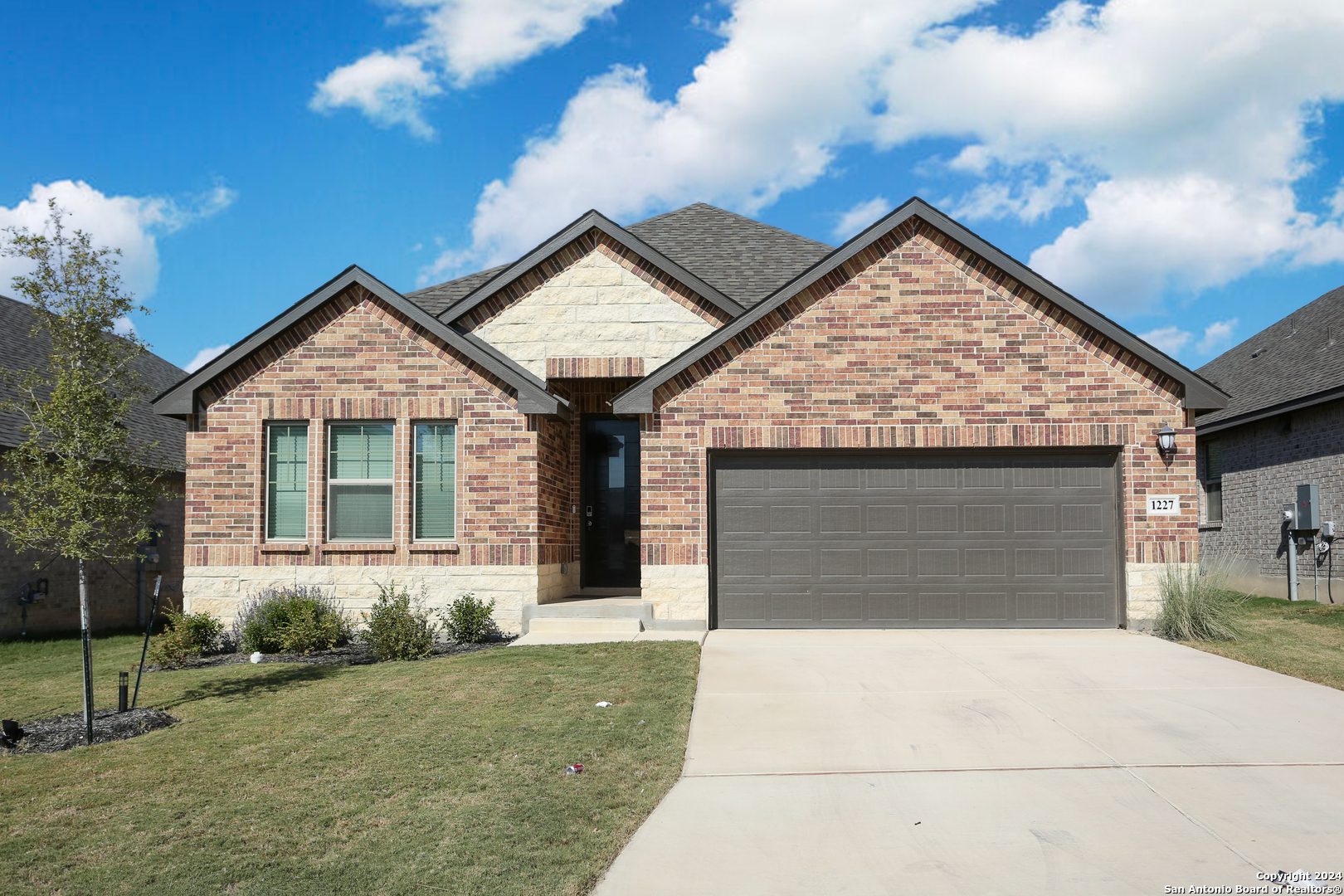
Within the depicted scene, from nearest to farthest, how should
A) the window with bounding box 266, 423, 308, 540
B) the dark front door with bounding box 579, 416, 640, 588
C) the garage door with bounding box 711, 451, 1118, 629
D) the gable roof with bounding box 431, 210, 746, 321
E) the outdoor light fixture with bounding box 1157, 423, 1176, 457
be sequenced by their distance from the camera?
the outdoor light fixture with bounding box 1157, 423, 1176, 457, the garage door with bounding box 711, 451, 1118, 629, the window with bounding box 266, 423, 308, 540, the gable roof with bounding box 431, 210, 746, 321, the dark front door with bounding box 579, 416, 640, 588

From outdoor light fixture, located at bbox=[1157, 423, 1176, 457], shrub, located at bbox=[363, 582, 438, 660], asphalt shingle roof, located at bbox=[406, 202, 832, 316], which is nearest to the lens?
shrub, located at bbox=[363, 582, 438, 660]

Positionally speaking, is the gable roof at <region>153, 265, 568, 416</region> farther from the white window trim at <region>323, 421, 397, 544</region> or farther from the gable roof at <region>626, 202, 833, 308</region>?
the gable roof at <region>626, 202, 833, 308</region>

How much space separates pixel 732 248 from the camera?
18.0 meters

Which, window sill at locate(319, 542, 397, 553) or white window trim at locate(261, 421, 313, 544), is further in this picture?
white window trim at locate(261, 421, 313, 544)

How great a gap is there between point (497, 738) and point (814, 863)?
3043mm

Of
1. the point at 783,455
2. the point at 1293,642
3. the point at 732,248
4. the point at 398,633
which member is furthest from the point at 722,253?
the point at 1293,642

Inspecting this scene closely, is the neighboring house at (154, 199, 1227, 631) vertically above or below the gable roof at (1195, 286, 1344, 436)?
below

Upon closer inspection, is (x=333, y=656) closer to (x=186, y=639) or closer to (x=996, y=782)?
(x=186, y=639)

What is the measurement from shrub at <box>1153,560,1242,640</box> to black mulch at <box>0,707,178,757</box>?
11.0m

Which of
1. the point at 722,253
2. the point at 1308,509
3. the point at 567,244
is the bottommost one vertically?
the point at 1308,509

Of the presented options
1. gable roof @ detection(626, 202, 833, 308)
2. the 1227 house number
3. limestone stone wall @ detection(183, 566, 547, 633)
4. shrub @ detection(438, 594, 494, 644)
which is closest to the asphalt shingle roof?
gable roof @ detection(626, 202, 833, 308)

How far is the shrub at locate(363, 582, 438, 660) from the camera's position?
1082 cm

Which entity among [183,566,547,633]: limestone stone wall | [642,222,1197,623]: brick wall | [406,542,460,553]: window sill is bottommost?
[183,566,547,633]: limestone stone wall

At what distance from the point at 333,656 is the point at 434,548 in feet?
6.22
